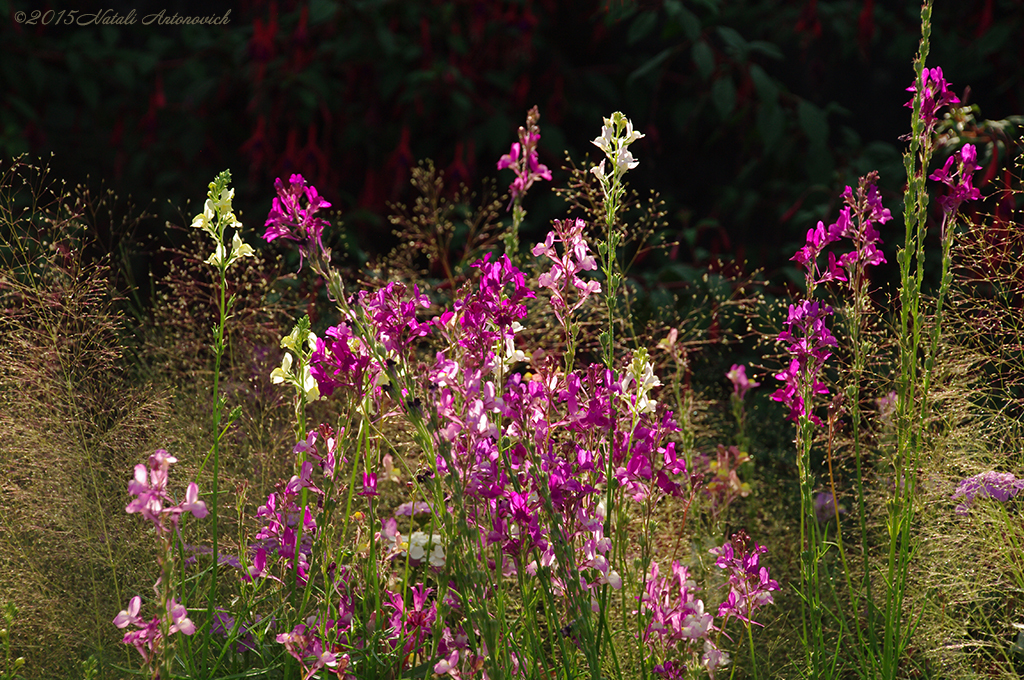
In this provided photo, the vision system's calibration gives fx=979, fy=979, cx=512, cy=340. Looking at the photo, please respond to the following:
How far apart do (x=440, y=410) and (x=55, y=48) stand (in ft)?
10.7

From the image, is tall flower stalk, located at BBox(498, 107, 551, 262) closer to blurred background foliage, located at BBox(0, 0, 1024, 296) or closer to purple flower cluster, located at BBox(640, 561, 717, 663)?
purple flower cluster, located at BBox(640, 561, 717, 663)

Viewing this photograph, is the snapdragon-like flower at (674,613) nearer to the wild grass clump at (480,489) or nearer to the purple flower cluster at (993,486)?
the wild grass clump at (480,489)

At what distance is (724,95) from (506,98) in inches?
35.6

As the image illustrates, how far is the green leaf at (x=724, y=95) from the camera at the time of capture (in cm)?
291

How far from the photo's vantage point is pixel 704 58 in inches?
114

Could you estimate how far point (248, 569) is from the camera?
4.61ft

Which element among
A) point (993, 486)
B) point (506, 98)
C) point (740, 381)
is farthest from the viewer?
point (506, 98)

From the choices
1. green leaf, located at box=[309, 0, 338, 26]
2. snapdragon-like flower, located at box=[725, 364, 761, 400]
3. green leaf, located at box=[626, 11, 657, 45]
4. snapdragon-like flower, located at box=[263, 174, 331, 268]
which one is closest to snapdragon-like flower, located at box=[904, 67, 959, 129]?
snapdragon-like flower, located at box=[263, 174, 331, 268]

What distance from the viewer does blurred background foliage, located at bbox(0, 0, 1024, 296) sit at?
3158mm

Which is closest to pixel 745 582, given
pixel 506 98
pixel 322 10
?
pixel 322 10

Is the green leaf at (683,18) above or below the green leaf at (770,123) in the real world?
above

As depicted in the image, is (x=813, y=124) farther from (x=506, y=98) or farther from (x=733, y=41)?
(x=506, y=98)

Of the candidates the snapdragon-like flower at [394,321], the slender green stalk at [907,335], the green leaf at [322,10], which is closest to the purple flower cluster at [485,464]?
the snapdragon-like flower at [394,321]

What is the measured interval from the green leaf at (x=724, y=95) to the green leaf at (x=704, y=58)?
5 cm
